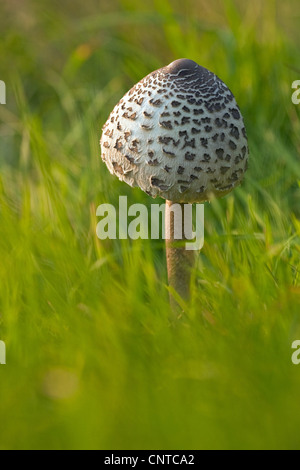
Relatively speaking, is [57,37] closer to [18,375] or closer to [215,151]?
[215,151]

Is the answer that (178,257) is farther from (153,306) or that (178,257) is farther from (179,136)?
(179,136)

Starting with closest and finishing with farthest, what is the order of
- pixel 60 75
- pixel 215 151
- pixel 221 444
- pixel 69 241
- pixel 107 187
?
1. pixel 221 444
2. pixel 215 151
3. pixel 69 241
4. pixel 107 187
5. pixel 60 75

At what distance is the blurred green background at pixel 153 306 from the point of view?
154 centimetres

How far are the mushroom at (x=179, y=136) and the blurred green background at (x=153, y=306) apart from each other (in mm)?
190

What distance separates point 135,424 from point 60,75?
413cm

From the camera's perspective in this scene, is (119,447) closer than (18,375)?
Yes

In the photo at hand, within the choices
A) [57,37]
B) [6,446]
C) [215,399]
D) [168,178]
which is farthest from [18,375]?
[57,37]

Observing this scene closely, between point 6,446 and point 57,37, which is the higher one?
point 57,37

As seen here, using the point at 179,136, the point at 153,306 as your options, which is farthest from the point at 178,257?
the point at 179,136

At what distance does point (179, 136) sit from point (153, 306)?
60cm

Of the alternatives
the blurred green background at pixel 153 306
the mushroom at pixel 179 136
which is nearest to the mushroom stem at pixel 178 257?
the blurred green background at pixel 153 306

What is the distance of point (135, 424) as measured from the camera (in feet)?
5.05

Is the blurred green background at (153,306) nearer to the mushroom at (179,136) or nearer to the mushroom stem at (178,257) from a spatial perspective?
the mushroom stem at (178,257)

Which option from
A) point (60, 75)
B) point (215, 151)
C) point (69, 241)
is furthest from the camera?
point (60, 75)
